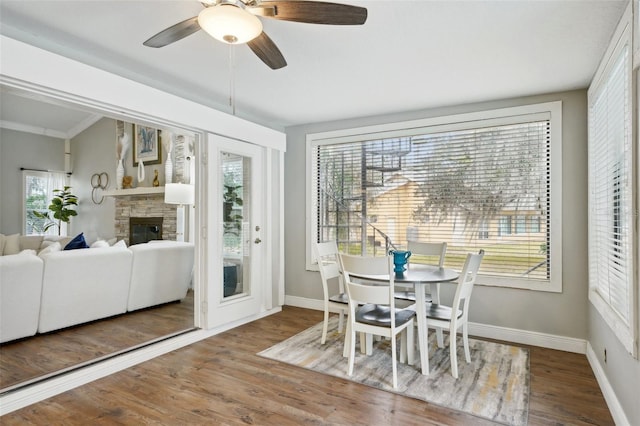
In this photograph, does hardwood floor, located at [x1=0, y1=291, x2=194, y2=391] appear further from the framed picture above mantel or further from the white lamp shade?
the framed picture above mantel

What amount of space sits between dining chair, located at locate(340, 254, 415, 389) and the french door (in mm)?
1490

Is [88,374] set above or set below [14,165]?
below

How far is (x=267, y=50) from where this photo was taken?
7.23 feet

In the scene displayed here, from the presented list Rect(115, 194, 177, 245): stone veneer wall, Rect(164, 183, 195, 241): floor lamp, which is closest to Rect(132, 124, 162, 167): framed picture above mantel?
Rect(115, 194, 177, 245): stone veneer wall

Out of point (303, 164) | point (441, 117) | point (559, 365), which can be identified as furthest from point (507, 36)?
point (303, 164)

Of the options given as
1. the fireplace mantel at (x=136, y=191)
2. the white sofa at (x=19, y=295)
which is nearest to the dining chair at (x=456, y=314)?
the white sofa at (x=19, y=295)

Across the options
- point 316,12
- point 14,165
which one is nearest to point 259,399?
point 316,12

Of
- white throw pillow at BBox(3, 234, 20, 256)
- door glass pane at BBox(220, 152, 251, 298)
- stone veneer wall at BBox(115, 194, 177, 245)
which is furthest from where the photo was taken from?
stone veneer wall at BBox(115, 194, 177, 245)

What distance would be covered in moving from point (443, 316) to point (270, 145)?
2771 mm

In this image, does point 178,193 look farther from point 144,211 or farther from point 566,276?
point 566,276

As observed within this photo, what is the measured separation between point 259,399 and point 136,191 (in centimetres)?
508

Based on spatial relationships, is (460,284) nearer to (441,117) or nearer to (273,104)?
(441,117)

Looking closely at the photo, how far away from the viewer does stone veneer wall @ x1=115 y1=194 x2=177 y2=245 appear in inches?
242

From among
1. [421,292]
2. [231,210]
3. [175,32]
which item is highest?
[175,32]
